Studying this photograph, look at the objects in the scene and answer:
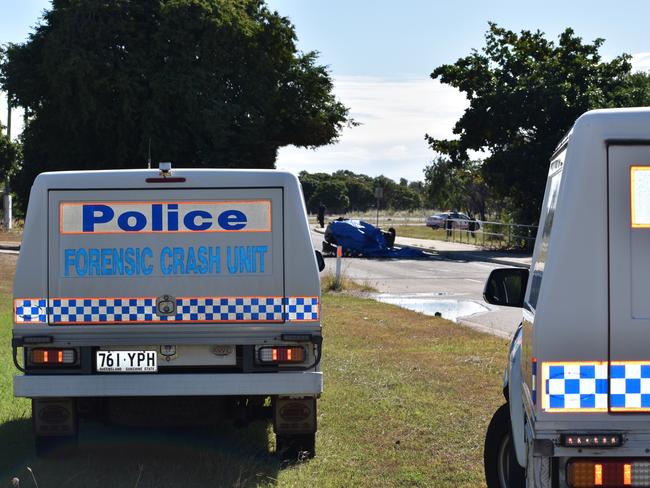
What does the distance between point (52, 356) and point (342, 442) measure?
2.37 m

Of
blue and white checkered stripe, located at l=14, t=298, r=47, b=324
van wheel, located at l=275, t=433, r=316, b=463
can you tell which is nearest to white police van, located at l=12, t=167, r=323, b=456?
blue and white checkered stripe, located at l=14, t=298, r=47, b=324

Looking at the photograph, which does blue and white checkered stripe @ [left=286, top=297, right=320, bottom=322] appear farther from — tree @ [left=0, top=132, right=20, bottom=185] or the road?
tree @ [left=0, top=132, right=20, bottom=185]

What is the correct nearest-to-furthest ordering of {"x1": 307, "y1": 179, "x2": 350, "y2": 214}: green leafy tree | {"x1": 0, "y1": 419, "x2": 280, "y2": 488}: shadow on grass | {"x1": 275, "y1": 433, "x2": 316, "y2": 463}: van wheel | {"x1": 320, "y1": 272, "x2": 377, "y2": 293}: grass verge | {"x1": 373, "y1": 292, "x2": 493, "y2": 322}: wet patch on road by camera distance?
{"x1": 0, "y1": 419, "x2": 280, "y2": 488}: shadow on grass → {"x1": 275, "y1": 433, "x2": 316, "y2": 463}: van wheel → {"x1": 373, "y1": 292, "x2": 493, "y2": 322}: wet patch on road → {"x1": 320, "y1": 272, "x2": 377, "y2": 293}: grass verge → {"x1": 307, "y1": 179, "x2": 350, "y2": 214}: green leafy tree

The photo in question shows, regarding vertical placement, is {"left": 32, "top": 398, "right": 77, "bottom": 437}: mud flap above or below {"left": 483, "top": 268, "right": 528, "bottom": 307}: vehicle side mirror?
below

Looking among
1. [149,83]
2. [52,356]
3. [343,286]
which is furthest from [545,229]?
[149,83]

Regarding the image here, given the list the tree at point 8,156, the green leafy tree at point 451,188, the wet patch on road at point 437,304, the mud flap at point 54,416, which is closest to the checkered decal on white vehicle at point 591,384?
the mud flap at point 54,416

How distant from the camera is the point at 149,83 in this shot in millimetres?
44656

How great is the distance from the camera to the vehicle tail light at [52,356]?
725 centimetres

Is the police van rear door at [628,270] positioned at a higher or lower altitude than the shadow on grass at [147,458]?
higher

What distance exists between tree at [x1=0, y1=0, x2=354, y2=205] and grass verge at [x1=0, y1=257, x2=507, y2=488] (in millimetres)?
32421

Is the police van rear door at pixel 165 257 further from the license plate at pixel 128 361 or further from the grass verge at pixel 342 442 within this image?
the grass verge at pixel 342 442

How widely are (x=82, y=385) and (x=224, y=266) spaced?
3.90 feet

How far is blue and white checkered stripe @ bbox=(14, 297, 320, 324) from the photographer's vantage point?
7234 mm

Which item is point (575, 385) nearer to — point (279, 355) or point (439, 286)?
point (279, 355)
